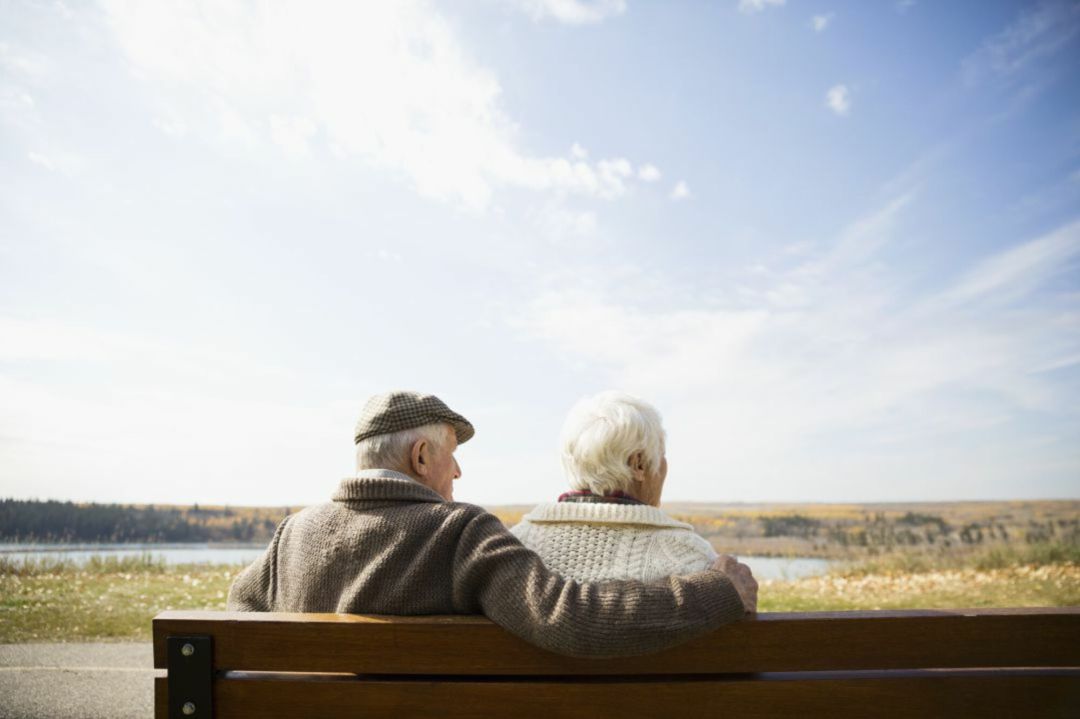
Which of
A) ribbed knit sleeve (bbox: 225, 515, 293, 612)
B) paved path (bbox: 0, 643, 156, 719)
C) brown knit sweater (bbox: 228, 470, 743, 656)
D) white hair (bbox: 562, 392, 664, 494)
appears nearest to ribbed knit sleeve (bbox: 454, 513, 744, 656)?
brown knit sweater (bbox: 228, 470, 743, 656)

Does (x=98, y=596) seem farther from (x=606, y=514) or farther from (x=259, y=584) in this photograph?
(x=606, y=514)

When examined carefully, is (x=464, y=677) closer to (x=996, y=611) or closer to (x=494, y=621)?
(x=494, y=621)

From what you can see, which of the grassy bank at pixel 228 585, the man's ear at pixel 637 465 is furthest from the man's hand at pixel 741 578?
the grassy bank at pixel 228 585

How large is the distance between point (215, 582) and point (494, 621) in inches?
299

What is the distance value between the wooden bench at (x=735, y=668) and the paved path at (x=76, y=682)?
136 inches

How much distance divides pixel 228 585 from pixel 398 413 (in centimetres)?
748

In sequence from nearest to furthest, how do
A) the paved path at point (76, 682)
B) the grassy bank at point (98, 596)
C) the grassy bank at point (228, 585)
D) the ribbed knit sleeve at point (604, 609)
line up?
1. the ribbed knit sleeve at point (604, 609)
2. the paved path at point (76, 682)
3. the grassy bank at point (98, 596)
4. the grassy bank at point (228, 585)

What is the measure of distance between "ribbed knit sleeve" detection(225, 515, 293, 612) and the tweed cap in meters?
0.34

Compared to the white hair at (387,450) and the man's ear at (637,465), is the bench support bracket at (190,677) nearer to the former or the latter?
the white hair at (387,450)

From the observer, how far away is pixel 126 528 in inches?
369

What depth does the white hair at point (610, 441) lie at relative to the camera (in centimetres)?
217

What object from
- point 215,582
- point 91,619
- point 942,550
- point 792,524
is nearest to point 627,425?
point 91,619

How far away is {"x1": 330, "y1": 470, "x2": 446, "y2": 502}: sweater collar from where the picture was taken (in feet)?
6.50

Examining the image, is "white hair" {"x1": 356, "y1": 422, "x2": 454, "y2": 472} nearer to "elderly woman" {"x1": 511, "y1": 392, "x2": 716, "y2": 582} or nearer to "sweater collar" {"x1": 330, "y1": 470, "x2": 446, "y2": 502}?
"sweater collar" {"x1": 330, "y1": 470, "x2": 446, "y2": 502}
